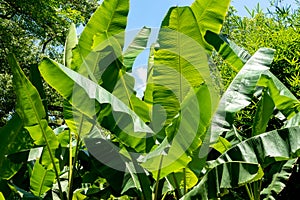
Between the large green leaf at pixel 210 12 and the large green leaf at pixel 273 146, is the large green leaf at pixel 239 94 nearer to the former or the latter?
the large green leaf at pixel 273 146

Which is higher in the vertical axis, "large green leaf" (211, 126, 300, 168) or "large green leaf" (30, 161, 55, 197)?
"large green leaf" (211, 126, 300, 168)

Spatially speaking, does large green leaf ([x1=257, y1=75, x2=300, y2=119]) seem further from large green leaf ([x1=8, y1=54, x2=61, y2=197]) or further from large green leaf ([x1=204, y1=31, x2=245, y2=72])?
large green leaf ([x1=8, y1=54, x2=61, y2=197])

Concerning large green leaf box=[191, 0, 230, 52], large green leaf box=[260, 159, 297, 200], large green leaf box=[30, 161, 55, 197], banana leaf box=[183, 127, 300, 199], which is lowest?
large green leaf box=[30, 161, 55, 197]

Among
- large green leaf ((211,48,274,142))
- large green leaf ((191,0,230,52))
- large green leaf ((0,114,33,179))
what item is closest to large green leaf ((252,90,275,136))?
large green leaf ((211,48,274,142))

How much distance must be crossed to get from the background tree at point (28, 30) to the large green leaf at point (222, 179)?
28.0 ft

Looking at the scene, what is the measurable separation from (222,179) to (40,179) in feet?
3.13

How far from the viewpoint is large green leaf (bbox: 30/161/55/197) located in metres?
2.16

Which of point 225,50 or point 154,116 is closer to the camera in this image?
point 154,116

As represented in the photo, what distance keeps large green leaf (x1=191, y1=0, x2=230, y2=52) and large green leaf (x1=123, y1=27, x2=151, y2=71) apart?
270mm

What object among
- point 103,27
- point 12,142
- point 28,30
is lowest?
point 28,30

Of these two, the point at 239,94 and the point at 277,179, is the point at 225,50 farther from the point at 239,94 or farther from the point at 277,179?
the point at 277,179

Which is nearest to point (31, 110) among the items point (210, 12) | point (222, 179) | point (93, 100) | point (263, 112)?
point (93, 100)

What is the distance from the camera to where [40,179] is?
217 centimetres

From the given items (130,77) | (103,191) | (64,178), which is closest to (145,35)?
(130,77)
